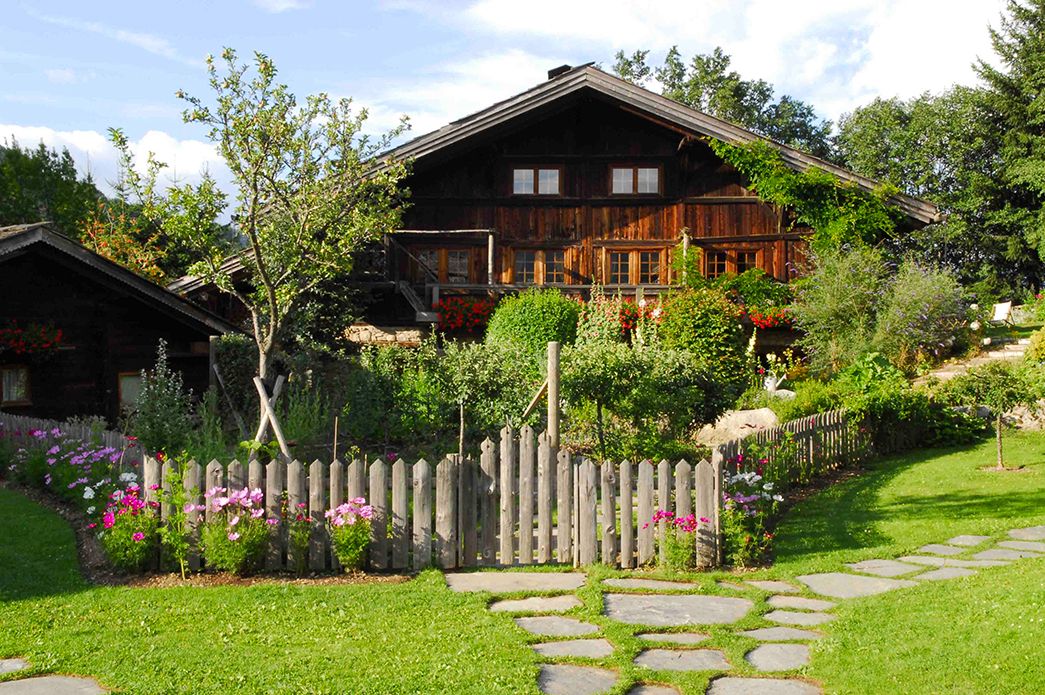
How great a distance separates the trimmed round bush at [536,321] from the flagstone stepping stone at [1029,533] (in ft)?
35.2

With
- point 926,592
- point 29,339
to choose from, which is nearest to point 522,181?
point 29,339

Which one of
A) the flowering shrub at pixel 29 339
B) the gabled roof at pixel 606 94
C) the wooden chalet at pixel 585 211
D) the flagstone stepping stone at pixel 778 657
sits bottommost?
the flagstone stepping stone at pixel 778 657

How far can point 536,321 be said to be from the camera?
20172 millimetres

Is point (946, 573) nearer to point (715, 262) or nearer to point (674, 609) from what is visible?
point (674, 609)

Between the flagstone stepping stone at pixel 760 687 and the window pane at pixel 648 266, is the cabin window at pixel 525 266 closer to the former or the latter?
the window pane at pixel 648 266

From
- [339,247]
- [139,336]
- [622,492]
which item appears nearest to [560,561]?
[622,492]

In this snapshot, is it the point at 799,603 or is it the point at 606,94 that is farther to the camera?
the point at 606,94

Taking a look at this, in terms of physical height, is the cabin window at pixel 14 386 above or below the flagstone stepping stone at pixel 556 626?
above

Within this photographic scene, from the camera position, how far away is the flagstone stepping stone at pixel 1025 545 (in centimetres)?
910

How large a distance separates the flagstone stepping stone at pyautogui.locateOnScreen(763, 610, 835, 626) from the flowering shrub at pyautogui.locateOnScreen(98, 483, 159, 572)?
4.87 m

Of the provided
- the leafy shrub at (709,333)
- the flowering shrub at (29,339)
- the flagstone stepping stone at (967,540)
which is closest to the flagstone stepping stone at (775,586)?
the flagstone stepping stone at (967,540)

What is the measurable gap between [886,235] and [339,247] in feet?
57.4

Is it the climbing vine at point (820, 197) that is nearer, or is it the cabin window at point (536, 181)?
the climbing vine at point (820, 197)

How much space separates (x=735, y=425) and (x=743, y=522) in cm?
759
